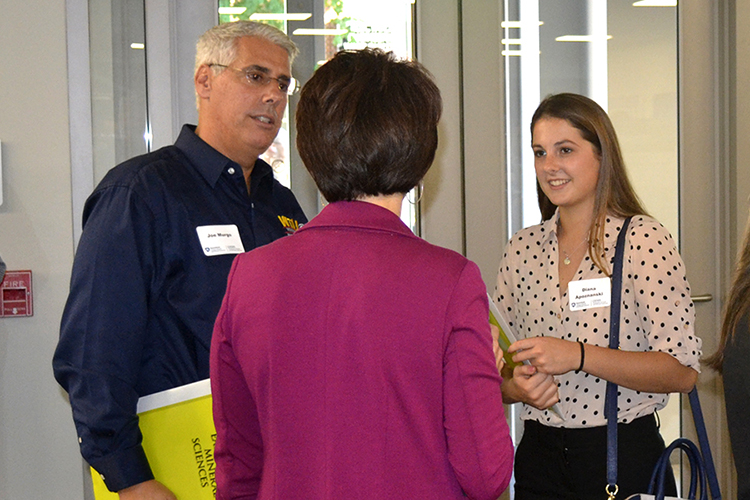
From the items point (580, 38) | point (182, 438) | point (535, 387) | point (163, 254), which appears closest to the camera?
point (182, 438)

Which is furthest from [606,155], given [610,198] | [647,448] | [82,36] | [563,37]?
[82,36]

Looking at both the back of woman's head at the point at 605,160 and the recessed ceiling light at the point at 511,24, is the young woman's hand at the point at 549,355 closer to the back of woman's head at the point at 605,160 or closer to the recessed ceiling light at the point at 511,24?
the back of woman's head at the point at 605,160

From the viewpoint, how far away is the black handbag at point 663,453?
174 centimetres

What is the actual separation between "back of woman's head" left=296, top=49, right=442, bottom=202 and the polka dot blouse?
38.6 inches

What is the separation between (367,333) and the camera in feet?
3.53

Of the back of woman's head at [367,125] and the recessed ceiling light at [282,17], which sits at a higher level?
the recessed ceiling light at [282,17]

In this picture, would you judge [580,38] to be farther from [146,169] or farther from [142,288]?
[142,288]

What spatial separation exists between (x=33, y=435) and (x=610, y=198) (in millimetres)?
2014

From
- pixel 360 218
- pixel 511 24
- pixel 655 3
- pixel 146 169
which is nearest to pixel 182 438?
pixel 146 169

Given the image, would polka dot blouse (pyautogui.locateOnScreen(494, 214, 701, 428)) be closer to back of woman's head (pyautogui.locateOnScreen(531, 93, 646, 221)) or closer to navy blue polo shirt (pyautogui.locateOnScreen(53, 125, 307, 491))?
back of woman's head (pyautogui.locateOnScreen(531, 93, 646, 221))

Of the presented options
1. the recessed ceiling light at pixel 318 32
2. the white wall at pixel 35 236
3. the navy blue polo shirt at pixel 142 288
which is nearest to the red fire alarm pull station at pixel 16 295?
the white wall at pixel 35 236

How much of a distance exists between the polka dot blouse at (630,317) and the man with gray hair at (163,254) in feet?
2.65

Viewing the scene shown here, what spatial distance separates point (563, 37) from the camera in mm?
3113

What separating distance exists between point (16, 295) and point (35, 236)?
8.1 inches
